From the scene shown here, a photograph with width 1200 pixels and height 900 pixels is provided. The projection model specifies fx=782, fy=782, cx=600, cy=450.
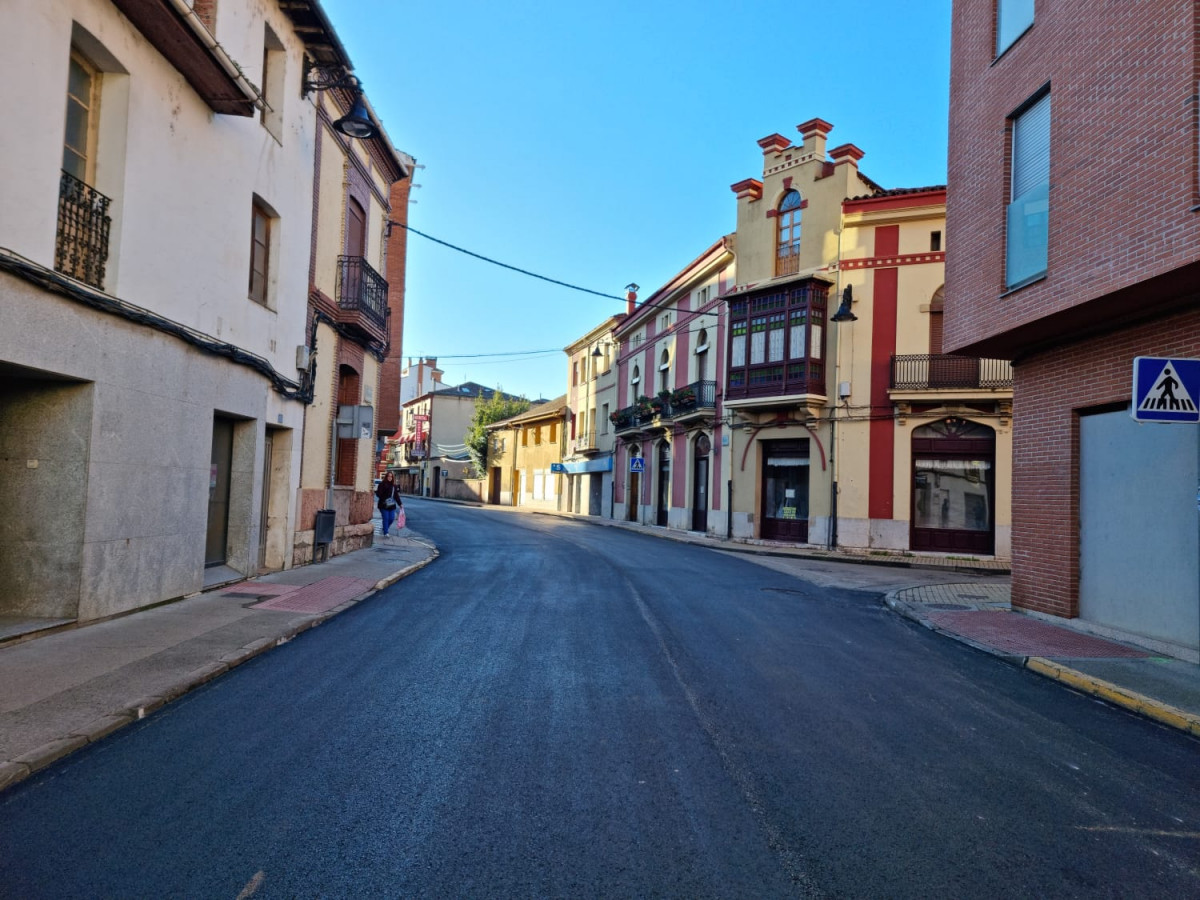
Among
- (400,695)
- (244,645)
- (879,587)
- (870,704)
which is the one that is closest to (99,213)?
(244,645)

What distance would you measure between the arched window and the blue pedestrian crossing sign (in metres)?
17.7

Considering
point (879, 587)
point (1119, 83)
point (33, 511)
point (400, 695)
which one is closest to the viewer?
point (400, 695)

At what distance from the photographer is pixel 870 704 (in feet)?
18.9

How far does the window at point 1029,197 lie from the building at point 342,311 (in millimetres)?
8813

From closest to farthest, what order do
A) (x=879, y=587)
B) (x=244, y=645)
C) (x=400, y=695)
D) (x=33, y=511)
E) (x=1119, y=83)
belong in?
1. (x=400, y=695)
2. (x=244, y=645)
3. (x=33, y=511)
4. (x=1119, y=83)
5. (x=879, y=587)

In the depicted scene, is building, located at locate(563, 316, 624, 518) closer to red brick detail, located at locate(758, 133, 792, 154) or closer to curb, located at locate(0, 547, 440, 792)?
red brick detail, located at locate(758, 133, 792, 154)

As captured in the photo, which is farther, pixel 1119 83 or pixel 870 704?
pixel 1119 83

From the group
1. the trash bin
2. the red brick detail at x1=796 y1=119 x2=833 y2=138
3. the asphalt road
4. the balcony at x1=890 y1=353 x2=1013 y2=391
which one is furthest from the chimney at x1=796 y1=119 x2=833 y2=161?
the asphalt road

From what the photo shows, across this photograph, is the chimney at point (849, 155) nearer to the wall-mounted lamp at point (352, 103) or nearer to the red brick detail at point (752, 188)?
the red brick detail at point (752, 188)

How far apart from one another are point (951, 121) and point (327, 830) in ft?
42.7

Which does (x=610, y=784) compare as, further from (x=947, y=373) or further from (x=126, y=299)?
(x=947, y=373)

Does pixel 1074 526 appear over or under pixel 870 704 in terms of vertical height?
Answer: over

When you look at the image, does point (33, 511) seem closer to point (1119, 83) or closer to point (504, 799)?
point (504, 799)

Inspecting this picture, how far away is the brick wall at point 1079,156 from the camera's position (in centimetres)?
734
